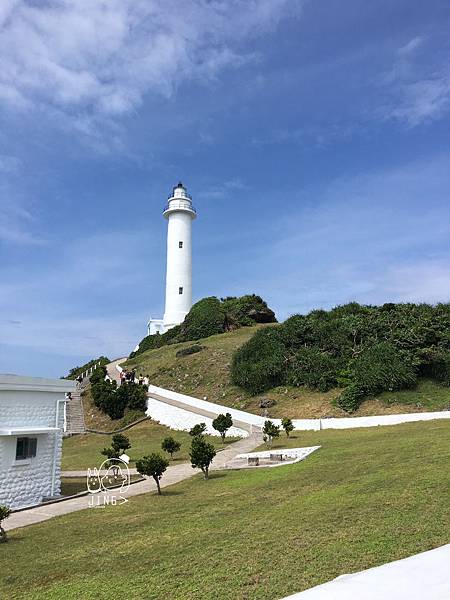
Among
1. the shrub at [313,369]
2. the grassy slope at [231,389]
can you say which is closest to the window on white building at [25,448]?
the grassy slope at [231,389]

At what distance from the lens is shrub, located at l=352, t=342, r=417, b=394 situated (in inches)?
975

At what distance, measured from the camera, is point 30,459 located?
13.8 metres

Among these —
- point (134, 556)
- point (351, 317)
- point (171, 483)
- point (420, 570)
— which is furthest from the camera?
point (351, 317)

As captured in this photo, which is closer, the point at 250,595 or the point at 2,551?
the point at 250,595

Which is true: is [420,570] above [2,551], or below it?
above

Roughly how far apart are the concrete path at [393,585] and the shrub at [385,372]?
21611 millimetres

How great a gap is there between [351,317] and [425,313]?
417cm

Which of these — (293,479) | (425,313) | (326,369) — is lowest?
(293,479)

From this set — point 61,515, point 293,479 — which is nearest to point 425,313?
point 293,479

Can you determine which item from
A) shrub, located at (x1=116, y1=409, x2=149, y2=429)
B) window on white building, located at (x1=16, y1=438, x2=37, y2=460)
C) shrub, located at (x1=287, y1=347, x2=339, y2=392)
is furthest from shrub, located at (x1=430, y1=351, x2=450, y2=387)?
window on white building, located at (x1=16, y1=438, x2=37, y2=460)

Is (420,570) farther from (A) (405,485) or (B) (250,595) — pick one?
(A) (405,485)

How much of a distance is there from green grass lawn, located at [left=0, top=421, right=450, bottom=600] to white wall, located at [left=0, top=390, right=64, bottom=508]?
8.57 ft

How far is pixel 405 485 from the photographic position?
376 inches

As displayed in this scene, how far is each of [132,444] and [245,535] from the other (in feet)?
59.6
